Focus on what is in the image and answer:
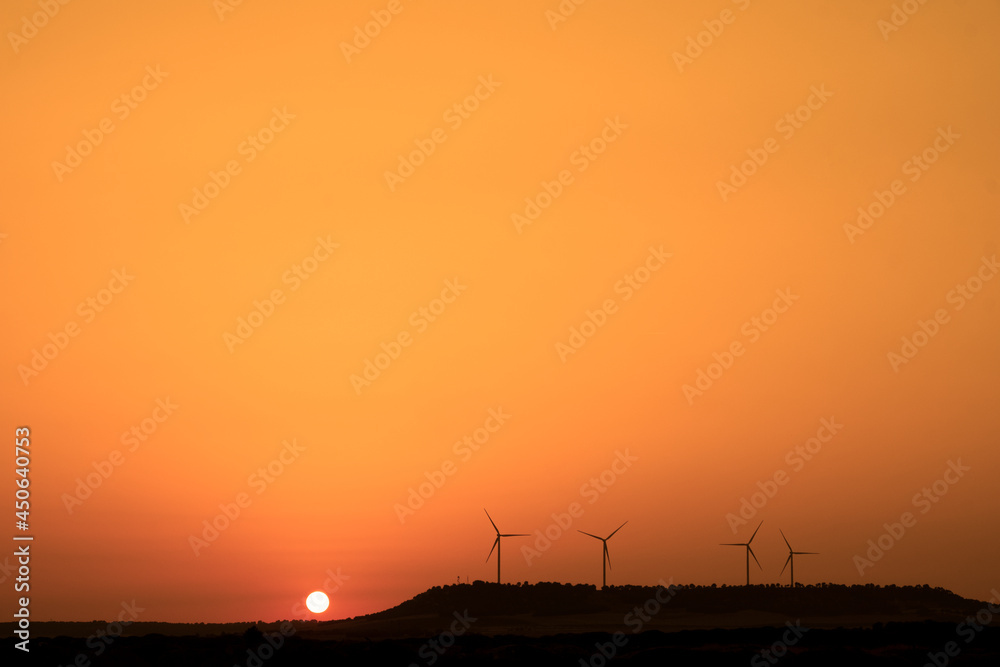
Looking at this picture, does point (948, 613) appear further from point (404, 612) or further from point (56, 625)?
point (56, 625)

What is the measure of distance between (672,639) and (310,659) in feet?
55.3

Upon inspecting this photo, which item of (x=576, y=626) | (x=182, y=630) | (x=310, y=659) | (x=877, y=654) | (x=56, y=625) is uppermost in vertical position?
(x=56, y=625)

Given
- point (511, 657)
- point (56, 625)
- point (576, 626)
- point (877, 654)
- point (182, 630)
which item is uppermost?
point (56, 625)

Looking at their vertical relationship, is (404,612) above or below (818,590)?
above

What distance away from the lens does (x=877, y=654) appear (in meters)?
43.4

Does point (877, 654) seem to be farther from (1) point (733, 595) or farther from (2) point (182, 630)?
(1) point (733, 595)

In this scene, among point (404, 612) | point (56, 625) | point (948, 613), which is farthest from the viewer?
point (404, 612)

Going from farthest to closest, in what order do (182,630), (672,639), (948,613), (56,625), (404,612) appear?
(404,612), (948,613), (56,625), (182,630), (672,639)

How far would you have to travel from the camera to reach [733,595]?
429 feet

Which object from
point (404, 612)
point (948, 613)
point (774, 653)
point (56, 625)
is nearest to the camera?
point (774, 653)

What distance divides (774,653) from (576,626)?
60981mm

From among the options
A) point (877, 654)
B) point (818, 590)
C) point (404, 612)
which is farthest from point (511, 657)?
point (818, 590)

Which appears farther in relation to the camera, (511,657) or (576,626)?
(576,626)

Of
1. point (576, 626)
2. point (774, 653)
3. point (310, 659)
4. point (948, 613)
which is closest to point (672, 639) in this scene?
point (774, 653)
